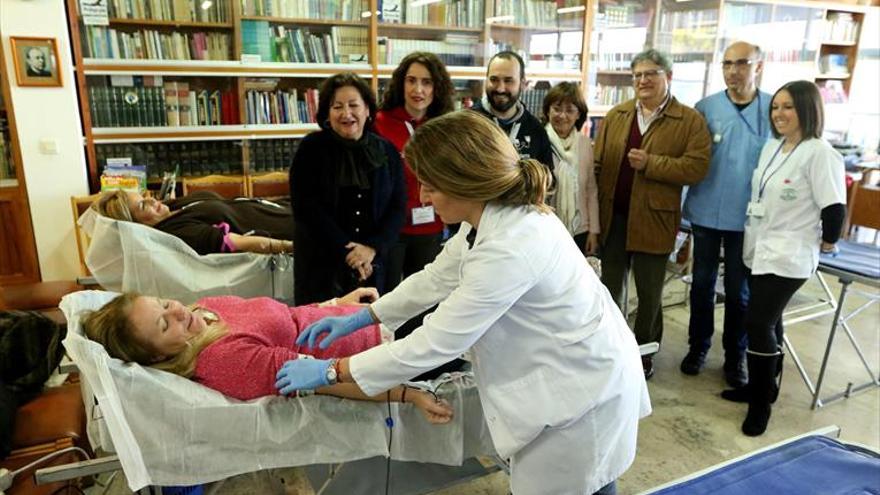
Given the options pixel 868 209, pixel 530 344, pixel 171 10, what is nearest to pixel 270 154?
pixel 171 10

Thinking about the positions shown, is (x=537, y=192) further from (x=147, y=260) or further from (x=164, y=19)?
(x=164, y=19)

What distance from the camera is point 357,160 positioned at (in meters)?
2.15

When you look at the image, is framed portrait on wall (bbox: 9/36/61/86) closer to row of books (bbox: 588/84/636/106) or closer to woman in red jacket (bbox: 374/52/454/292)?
woman in red jacket (bbox: 374/52/454/292)

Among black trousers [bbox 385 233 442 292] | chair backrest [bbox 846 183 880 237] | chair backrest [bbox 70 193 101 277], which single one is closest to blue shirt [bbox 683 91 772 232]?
chair backrest [bbox 846 183 880 237]

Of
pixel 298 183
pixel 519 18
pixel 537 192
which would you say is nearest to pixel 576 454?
pixel 537 192

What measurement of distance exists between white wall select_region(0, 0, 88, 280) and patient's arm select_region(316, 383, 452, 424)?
3041mm

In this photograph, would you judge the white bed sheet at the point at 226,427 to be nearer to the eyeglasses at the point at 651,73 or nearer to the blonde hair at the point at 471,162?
the blonde hair at the point at 471,162

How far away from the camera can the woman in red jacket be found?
2.44m

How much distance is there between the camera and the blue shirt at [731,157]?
8.45 ft

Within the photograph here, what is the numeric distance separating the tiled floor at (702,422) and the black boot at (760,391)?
5 centimetres

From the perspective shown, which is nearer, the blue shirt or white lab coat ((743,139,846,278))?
white lab coat ((743,139,846,278))

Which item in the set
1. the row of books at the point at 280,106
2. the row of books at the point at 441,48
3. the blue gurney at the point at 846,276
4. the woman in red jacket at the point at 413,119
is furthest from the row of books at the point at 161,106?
the blue gurney at the point at 846,276

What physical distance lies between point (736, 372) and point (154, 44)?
12.9ft

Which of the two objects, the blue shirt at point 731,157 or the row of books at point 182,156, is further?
the row of books at point 182,156
